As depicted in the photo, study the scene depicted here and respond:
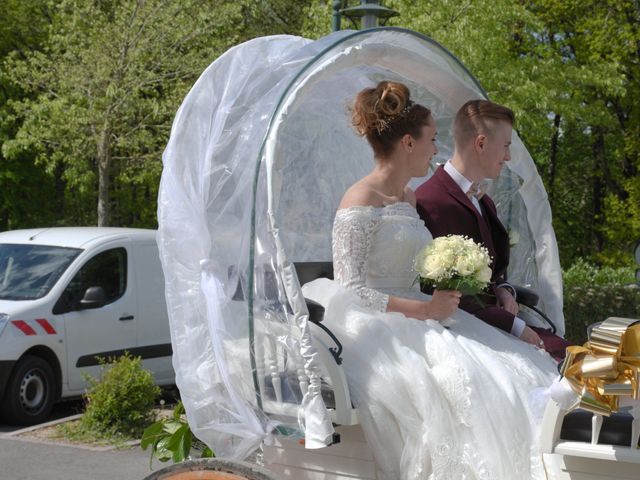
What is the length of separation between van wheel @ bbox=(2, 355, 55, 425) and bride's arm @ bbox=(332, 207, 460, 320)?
5.63 m

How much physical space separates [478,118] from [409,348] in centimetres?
146

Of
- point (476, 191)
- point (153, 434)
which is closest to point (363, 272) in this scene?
point (476, 191)

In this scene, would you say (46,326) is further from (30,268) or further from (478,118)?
(478,118)

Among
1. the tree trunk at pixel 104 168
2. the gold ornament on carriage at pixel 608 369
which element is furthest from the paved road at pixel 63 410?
the gold ornament on carriage at pixel 608 369

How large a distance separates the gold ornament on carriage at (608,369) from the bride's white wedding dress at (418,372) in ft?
1.55

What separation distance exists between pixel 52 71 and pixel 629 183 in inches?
441

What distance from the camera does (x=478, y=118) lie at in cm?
521

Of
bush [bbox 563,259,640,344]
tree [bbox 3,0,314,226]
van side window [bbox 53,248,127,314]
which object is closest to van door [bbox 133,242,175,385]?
van side window [bbox 53,248,127,314]

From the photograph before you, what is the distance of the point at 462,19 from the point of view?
45.4ft

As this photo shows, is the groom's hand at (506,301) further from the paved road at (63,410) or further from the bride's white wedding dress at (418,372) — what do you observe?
the paved road at (63,410)

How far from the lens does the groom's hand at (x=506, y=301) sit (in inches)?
205

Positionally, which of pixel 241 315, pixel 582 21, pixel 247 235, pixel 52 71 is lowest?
pixel 241 315

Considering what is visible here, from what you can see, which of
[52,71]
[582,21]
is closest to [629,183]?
[582,21]

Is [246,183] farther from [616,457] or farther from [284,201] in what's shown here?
[616,457]
